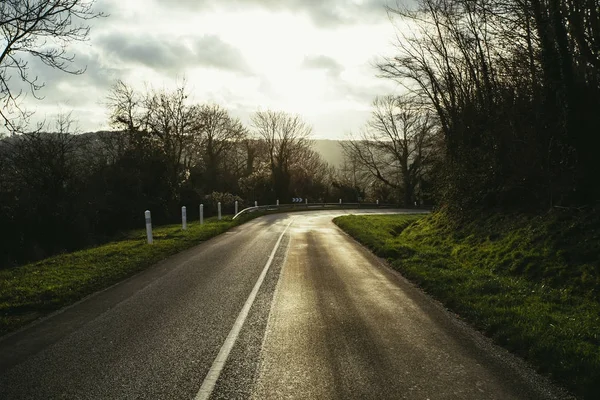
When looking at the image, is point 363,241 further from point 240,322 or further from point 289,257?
point 240,322

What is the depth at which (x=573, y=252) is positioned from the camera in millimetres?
8656

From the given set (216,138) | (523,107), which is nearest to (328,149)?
(216,138)

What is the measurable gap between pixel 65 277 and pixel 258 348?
6448 mm

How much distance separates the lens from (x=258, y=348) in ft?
16.0

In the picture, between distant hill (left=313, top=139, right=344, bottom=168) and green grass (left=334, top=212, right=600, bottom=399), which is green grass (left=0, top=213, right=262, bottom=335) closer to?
green grass (left=334, top=212, right=600, bottom=399)

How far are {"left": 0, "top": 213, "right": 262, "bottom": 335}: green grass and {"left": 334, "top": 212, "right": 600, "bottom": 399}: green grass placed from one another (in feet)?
22.9

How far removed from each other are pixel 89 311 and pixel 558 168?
12110 mm

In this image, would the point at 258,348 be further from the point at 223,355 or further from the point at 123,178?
the point at 123,178

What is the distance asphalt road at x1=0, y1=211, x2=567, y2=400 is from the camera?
3.90 m

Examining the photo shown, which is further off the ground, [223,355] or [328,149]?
[328,149]

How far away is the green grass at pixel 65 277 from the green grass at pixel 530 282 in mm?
6994

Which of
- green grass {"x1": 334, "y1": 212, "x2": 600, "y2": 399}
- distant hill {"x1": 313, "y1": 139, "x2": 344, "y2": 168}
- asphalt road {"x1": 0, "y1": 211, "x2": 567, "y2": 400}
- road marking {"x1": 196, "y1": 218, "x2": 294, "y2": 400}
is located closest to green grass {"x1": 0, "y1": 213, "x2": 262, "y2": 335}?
asphalt road {"x1": 0, "y1": 211, "x2": 567, "y2": 400}

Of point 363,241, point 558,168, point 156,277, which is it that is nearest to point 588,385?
point 156,277

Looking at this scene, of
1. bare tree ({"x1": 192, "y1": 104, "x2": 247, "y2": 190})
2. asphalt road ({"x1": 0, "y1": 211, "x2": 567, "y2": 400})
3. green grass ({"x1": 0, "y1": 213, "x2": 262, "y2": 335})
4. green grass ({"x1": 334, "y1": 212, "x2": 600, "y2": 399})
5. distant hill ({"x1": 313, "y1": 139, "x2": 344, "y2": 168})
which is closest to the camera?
asphalt road ({"x1": 0, "y1": 211, "x2": 567, "y2": 400})
